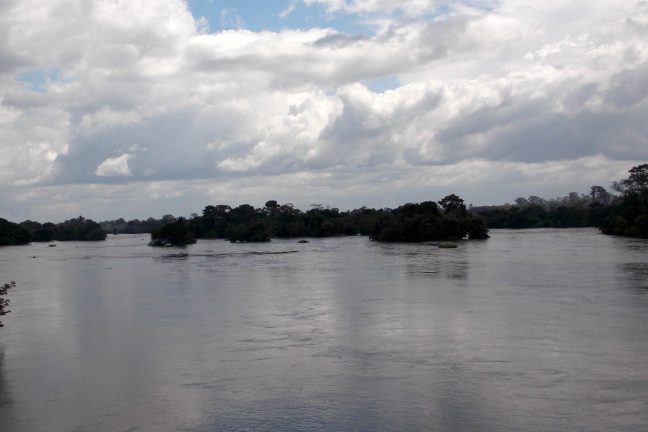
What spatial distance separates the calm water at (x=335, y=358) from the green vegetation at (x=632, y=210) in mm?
39869

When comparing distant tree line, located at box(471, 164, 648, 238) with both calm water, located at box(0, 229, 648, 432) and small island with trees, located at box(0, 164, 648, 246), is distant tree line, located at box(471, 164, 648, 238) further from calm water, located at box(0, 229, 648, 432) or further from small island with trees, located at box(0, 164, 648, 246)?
calm water, located at box(0, 229, 648, 432)

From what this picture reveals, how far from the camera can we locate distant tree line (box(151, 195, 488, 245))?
71.9 m

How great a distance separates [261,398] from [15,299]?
62.1ft

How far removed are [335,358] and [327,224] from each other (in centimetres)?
8662

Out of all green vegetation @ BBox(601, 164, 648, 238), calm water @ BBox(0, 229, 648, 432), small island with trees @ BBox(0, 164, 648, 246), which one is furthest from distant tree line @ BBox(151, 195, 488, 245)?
calm water @ BBox(0, 229, 648, 432)

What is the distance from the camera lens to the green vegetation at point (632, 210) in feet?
208

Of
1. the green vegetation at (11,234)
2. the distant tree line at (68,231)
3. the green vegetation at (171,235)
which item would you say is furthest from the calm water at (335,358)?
the distant tree line at (68,231)

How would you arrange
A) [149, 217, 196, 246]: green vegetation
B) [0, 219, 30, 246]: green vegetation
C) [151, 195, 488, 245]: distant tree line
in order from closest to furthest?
[151, 195, 488, 245]: distant tree line → [149, 217, 196, 246]: green vegetation → [0, 219, 30, 246]: green vegetation

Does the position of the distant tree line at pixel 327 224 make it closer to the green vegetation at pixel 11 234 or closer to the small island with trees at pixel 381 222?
the small island with trees at pixel 381 222

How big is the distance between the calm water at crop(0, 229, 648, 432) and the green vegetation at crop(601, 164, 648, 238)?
3987cm

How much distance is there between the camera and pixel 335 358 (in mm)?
13711

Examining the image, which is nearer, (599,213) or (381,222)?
(381,222)

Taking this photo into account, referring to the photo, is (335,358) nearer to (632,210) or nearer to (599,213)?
(632,210)

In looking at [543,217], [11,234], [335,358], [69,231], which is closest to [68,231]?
[69,231]
